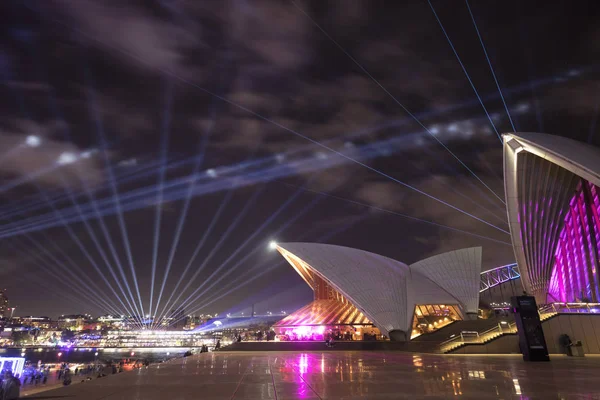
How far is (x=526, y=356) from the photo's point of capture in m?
14.3

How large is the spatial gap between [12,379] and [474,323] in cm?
2922

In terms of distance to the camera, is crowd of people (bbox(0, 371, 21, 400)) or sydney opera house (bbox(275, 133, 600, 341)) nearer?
crowd of people (bbox(0, 371, 21, 400))

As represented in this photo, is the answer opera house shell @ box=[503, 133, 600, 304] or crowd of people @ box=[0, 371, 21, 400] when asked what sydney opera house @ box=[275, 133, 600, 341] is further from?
crowd of people @ box=[0, 371, 21, 400]

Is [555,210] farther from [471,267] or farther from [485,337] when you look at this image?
[485,337]

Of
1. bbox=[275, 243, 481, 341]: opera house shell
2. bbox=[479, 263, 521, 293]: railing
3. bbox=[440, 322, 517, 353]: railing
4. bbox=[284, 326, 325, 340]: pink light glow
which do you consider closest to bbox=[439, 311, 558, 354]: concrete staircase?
bbox=[440, 322, 517, 353]: railing

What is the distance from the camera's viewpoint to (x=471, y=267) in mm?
36219

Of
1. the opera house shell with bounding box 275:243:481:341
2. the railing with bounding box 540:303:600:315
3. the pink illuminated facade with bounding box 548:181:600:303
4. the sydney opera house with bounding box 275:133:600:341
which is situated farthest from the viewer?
the opera house shell with bounding box 275:243:481:341

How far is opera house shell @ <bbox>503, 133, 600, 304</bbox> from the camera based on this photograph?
18734 mm

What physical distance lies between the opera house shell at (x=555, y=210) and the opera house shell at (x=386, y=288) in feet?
20.1

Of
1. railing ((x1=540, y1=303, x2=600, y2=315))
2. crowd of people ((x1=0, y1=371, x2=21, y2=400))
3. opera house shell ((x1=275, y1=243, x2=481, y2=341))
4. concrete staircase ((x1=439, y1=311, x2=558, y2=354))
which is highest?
opera house shell ((x1=275, y1=243, x2=481, y2=341))

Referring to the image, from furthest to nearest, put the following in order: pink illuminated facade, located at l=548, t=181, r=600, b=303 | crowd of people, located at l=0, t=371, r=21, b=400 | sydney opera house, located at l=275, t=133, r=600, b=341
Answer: pink illuminated facade, located at l=548, t=181, r=600, b=303
sydney opera house, located at l=275, t=133, r=600, b=341
crowd of people, located at l=0, t=371, r=21, b=400

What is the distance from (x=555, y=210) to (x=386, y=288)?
16.4m

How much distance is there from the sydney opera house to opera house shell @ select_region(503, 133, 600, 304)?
8 centimetres

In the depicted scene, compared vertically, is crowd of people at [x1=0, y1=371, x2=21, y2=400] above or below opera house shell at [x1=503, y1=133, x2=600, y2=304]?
below
